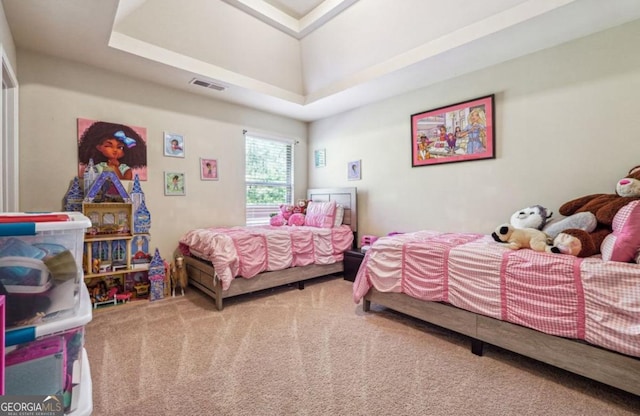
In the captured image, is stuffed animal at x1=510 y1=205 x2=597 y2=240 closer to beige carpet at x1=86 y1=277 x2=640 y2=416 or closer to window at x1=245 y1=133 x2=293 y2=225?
beige carpet at x1=86 y1=277 x2=640 y2=416

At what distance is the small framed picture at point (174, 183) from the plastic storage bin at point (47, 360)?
9.97 ft

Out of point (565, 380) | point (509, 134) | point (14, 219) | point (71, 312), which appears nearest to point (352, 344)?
Answer: point (565, 380)

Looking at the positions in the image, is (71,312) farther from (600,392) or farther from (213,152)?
(213,152)

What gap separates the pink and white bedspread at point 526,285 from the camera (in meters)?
1.50

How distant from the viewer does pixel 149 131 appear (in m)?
3.37

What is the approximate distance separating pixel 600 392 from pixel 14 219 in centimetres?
269

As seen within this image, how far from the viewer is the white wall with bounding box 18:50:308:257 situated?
2736 millimetres

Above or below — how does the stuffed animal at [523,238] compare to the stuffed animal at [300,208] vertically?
below

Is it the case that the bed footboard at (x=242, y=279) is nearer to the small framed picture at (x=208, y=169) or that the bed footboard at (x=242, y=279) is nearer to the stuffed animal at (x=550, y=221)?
the small framed picture at (x=208, y=169)

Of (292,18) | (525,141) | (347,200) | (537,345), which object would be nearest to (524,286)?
(537,345)

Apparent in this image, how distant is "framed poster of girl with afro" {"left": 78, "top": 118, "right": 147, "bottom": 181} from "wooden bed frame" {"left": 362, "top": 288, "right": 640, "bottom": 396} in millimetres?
3142

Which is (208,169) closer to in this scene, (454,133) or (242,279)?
(242,279)

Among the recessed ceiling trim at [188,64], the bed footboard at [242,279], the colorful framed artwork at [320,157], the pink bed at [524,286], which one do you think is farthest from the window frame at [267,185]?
the pink bed at [524,286]

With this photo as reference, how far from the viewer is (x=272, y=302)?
9.94 ft
